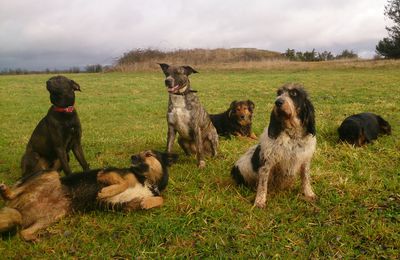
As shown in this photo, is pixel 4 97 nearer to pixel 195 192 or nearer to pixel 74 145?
pixel 74 145

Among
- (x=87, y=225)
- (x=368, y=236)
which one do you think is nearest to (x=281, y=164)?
(x=368, y=236)

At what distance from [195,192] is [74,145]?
2.34m

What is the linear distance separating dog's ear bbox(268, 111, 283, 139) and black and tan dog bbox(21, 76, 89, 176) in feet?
10.7

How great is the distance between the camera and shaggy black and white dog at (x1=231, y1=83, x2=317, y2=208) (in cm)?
461

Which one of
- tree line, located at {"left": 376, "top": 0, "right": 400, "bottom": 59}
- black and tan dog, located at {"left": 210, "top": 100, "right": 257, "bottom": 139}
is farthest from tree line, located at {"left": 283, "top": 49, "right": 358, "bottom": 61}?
black and tan dog, located at {"left": 210, "top": 100, "right": 257, "bottom": 139}

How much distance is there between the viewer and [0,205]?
16.7 ft

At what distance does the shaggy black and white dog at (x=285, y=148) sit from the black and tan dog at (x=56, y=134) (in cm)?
292

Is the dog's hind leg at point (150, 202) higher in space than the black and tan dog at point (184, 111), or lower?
lower

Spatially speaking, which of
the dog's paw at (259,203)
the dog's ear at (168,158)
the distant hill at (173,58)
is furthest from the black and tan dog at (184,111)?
the distant hill at (173,58)

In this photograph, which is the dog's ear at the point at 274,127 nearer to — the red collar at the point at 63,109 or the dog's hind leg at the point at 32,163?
the red collar at the point at 63,109

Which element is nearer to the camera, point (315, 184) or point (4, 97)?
point (315, 184)

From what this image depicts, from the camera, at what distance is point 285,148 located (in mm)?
4871

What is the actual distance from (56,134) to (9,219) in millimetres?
2138

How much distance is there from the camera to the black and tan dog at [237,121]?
970 centimetres
